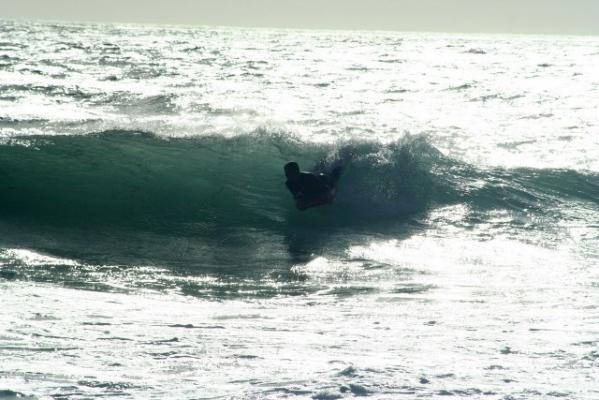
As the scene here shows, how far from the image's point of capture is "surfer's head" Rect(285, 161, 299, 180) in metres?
9.27

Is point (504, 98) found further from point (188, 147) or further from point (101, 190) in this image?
point (101, 190)

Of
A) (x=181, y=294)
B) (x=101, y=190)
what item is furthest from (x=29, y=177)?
(x=181, y=294)

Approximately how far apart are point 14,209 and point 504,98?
17089mm

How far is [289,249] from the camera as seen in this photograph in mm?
8789

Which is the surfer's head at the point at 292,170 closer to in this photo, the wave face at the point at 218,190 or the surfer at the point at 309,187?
the surfer at the point at 309,187

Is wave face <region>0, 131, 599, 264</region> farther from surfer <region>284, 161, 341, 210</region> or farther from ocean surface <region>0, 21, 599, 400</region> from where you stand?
surfer <region>284, 161, 341, 210</region>

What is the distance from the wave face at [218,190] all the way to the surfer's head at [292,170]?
2.36 ft

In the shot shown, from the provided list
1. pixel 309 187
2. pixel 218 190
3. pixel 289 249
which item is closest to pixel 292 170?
pixel 309 187

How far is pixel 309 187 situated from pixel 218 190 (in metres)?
1.89

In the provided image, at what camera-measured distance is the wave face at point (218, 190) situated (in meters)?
9.35

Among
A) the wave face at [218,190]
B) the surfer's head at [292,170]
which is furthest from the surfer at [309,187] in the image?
the wave face at [218,190]

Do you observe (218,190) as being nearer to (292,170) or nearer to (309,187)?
(309,187)

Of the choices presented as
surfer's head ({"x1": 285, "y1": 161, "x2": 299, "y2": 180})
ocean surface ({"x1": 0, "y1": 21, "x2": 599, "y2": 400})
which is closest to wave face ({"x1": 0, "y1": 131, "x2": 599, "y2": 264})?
ocean surface ({"x1": 0, "y1": 21, "x2": 599, "y2": 400})

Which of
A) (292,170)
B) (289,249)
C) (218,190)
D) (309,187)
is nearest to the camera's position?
(289,249)
